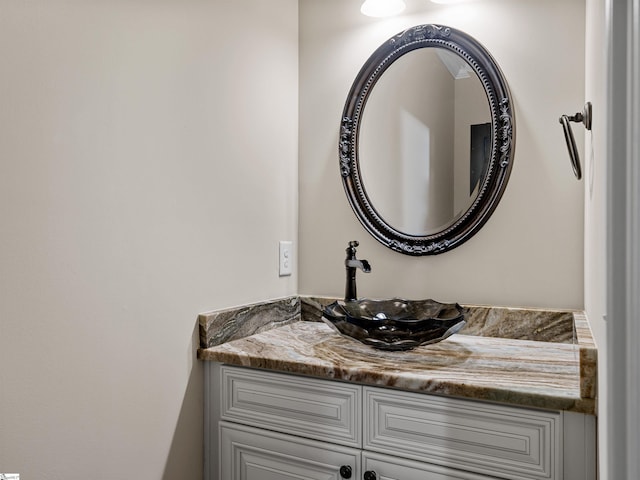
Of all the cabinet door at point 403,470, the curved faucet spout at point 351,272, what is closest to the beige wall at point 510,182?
the curved faucet spout at point 351,272

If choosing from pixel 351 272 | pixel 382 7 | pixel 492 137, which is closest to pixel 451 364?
pixel 351 272

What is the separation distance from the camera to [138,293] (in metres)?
1.21

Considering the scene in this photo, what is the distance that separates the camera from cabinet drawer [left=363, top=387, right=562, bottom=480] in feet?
3.37

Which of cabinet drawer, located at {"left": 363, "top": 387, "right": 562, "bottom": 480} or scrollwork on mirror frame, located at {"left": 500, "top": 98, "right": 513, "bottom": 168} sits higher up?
scrollwork on mirror frame, located at {"left": 500, "top": 98, "right": 513, "bottom": 168}

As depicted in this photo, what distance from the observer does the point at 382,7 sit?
1762 mm

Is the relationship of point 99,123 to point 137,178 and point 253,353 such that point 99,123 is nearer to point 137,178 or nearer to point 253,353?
point 137,178

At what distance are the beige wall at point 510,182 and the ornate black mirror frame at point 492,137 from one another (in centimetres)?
3

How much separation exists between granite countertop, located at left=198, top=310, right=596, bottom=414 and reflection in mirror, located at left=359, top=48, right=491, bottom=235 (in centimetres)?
45

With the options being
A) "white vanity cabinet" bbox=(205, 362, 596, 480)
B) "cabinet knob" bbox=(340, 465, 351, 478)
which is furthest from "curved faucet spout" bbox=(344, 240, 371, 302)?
"cabinet knob" bbox=(340, 465, 351, 478)

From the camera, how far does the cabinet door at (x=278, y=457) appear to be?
1.22m

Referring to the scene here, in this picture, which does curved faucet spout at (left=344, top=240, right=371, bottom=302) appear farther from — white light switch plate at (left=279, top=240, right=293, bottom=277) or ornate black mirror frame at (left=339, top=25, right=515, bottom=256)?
white light switch plate at (left=279, top=240, right=293, bottom=277)

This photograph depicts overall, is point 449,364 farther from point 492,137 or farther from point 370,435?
point 492,137

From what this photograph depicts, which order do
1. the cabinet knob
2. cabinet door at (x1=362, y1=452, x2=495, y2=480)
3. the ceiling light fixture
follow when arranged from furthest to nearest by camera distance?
the ceiling light fixture
the cabinet knob
cabinet door at (x1=362, y1=452, x2=495, y2=480)

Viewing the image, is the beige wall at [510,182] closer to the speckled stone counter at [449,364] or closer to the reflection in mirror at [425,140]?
the reflection in mirror at [425,140]
